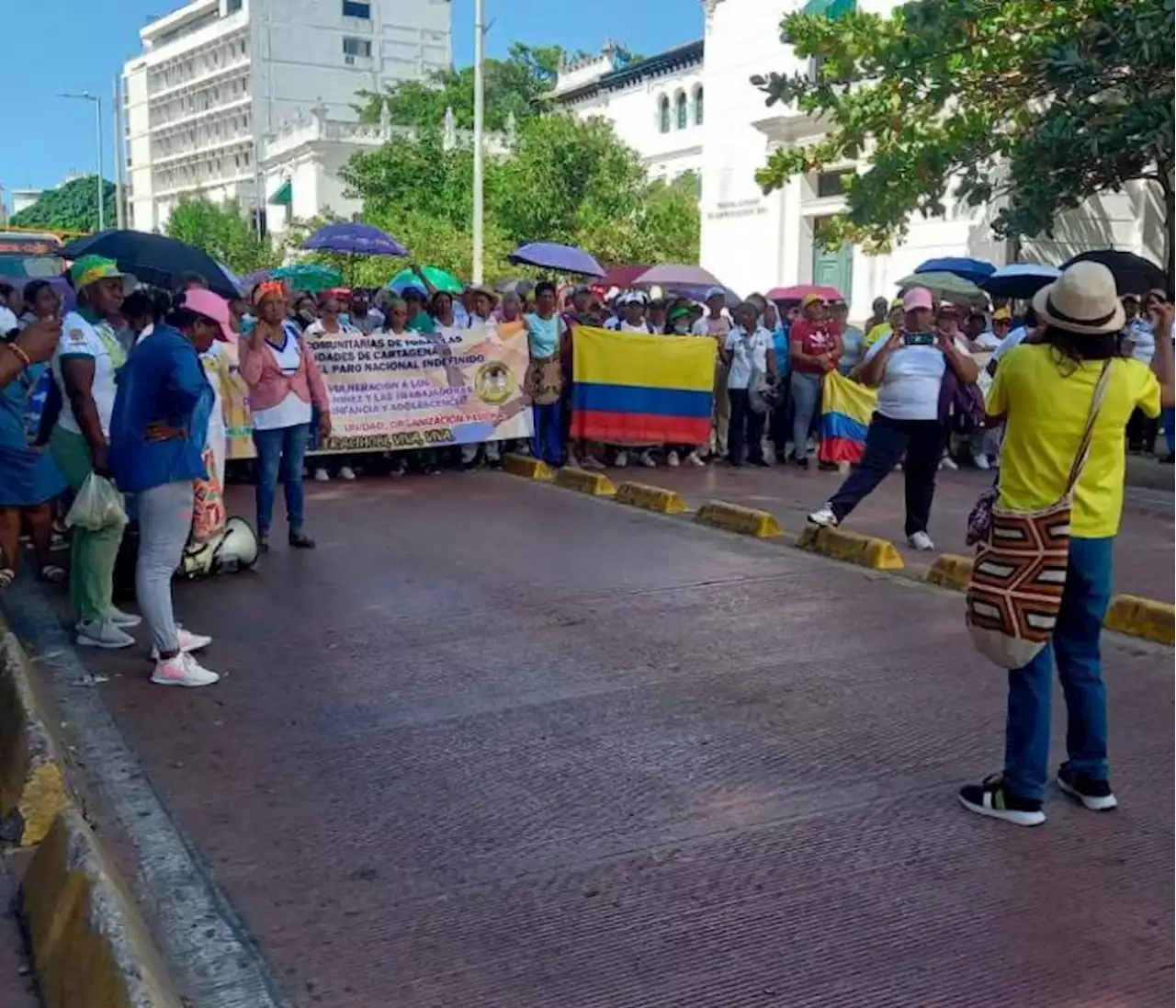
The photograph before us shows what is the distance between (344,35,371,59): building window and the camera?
88625mm

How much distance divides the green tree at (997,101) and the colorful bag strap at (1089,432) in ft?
33.6

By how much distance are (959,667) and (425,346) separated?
7.85 meters

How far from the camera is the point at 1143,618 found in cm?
694

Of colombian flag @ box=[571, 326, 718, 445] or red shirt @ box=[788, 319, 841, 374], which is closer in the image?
red shirt @ box=[788, 319, 841, 374]

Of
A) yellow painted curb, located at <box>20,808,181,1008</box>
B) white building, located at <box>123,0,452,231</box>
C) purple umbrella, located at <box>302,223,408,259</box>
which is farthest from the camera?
white building, located at <box>123,0,452,231</box>

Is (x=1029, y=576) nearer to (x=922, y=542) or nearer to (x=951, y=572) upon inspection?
(x=951, y=572)

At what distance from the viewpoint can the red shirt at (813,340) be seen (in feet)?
43.7

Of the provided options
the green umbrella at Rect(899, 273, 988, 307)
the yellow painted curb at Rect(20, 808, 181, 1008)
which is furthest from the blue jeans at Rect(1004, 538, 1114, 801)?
the green umbrella at Rect(899, 273, 988, 307)

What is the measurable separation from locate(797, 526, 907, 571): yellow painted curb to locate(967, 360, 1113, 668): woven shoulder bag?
426 cm

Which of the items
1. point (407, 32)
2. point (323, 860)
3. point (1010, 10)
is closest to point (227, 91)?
point (407, 32)

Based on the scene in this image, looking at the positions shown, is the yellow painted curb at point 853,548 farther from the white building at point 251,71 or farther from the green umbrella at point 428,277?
the white building at point 251,71

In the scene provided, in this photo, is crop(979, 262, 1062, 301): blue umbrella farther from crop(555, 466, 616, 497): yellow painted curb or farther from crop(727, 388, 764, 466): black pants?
crop(555, 466, 616, 497): yellow painted curb

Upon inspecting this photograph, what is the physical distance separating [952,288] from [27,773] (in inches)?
590

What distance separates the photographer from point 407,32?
9181cm
